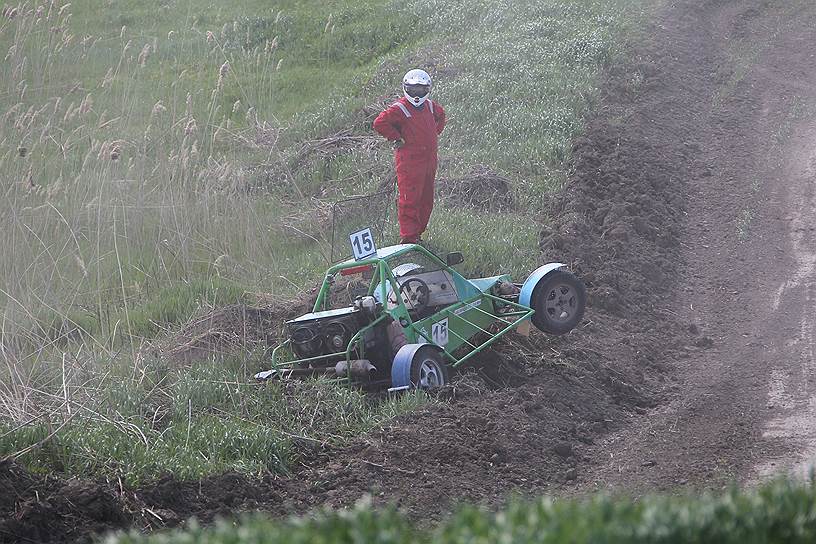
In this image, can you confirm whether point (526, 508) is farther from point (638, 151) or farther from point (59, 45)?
point (638, 151)

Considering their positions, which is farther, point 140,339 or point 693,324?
point 693,324

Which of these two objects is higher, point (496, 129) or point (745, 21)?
point (745, 21)

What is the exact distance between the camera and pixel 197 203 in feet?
43.0

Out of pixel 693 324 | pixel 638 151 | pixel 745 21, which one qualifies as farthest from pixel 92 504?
pixel 745 21

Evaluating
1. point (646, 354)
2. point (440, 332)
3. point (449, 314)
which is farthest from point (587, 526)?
point (646, 354)

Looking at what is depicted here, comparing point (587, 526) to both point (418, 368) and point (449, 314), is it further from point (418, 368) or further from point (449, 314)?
point (449, 314)

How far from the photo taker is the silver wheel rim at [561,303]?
11.5 metres

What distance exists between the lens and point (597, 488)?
27.7 ft

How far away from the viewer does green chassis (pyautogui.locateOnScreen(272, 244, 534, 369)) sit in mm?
10438

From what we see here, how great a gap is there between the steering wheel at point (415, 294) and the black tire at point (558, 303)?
3.57ft

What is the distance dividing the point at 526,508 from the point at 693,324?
8704mm

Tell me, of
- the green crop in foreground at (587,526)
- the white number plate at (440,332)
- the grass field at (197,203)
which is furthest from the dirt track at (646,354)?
the green crop in foreground at (587,526)

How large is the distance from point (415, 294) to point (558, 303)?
1.55 meters

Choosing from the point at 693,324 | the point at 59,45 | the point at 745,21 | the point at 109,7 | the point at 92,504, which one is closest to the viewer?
the point at 92,504
